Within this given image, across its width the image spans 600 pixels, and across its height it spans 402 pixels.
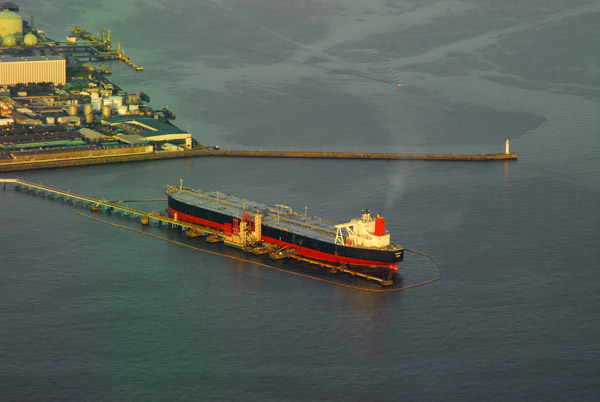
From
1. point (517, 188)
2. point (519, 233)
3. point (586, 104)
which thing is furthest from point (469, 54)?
point (519, 233)

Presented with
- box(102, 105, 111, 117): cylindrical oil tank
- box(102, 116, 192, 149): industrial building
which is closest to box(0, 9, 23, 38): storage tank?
box(102, 105, 111, 117): cylindrical oil tank

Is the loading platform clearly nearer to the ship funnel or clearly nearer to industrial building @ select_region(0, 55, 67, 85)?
the ship funnel

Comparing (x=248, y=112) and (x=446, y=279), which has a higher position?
(x=248, y=112)

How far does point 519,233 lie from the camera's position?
2386 inches

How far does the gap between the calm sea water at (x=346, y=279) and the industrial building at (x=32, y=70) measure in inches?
259

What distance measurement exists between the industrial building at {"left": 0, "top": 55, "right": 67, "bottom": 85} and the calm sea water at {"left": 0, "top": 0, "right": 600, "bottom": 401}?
6.59 metres

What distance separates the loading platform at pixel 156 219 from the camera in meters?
55.7

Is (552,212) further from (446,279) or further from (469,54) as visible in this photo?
(469,54)

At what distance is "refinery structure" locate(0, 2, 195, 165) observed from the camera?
8144 centimetres

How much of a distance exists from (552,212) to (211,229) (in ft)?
69.7

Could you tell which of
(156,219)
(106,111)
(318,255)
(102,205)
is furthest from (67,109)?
(318,255)

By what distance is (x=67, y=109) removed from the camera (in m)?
94.0

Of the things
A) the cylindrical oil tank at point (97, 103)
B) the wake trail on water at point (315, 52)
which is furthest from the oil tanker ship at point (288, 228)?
the wake trail on water at point (315, 52)

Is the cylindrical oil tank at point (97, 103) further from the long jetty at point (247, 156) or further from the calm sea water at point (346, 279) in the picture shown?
the long jetty at point (247, 156)
